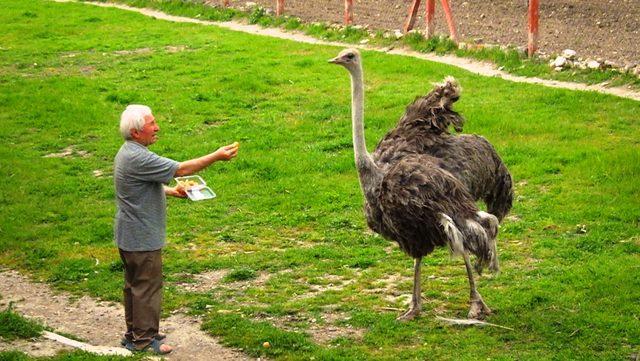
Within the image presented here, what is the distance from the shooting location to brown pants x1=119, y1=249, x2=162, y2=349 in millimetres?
8547

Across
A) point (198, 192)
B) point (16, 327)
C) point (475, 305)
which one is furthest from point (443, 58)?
point (16, 327)

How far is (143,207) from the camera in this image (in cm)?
850

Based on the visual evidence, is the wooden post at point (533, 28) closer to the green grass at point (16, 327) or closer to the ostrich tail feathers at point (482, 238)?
the ostrich tail feathers at point (482, 238)

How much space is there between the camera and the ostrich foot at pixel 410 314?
9.31 m

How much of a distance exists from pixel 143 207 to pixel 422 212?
218cm

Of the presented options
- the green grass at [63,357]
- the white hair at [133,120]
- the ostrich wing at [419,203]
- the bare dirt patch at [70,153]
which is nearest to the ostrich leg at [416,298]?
the ostrich wing at [419,203]

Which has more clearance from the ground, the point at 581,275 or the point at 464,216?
the point at 464,216

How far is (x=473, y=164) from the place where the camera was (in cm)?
966

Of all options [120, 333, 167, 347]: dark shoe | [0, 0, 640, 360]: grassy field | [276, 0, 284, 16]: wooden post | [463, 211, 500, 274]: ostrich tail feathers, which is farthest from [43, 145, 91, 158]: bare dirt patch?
[276, 0, 284, 16]: wooden post

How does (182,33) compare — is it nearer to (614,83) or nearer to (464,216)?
(614,83)

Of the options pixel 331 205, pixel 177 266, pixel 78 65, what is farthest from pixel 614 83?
pixel 78 65

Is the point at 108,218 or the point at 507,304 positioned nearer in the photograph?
the point at 507,304

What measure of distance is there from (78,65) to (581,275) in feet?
42.8

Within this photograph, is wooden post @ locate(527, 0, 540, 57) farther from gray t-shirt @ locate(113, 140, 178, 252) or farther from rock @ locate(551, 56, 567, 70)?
gray t-shirt @ locate(113, 140, 178, 252)
